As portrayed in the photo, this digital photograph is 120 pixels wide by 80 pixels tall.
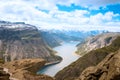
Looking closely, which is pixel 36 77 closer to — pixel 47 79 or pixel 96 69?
pixel 47 79

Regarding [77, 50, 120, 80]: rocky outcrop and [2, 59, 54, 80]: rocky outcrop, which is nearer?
[77, 50, 120, 80]: rocky outcrop

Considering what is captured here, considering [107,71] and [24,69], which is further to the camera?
[24,69]

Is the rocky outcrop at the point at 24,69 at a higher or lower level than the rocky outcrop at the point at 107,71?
lower

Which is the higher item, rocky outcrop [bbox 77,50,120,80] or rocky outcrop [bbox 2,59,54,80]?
rocky outcrop [bbox 77,50,120,80]

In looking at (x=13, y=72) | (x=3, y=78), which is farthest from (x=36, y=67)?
(x=3, y=78)

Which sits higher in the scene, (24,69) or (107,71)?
(107,71)
